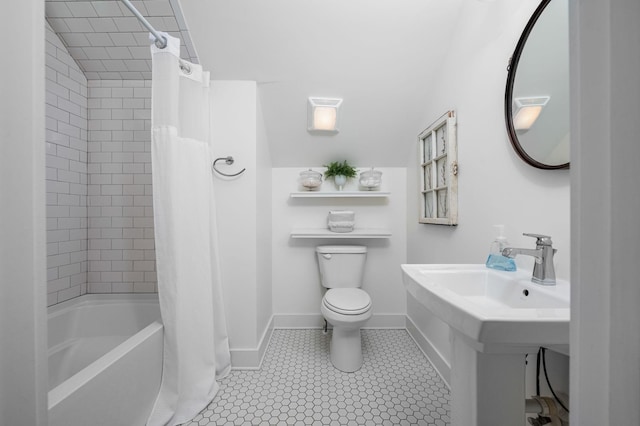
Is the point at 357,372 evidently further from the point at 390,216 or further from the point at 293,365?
the point at 390,216

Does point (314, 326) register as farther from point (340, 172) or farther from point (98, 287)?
point (98, 287)

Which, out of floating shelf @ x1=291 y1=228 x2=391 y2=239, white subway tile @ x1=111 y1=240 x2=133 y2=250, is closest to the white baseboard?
floating shelf @ x1=291 y1=228 x2=391 y2=239

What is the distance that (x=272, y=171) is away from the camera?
1967 millimetres

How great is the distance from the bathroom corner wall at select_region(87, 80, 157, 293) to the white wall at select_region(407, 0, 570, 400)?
6.27 ft

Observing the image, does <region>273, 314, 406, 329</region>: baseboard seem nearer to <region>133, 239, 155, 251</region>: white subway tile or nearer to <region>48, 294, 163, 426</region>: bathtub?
<region>48, 294, 163, 426</region>: bathtub

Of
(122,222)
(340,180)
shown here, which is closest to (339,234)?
(340,180)

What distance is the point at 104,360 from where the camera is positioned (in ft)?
2.86

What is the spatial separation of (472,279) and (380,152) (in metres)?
1.22

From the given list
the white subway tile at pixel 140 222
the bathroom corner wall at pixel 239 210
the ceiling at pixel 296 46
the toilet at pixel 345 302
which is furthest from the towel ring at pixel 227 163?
the toilet at pixel 345 302

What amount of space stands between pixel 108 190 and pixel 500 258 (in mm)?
2249

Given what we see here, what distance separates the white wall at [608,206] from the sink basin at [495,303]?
0.82ft

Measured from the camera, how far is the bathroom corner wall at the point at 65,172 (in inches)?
54.1

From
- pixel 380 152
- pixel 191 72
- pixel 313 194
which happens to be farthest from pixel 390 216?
A: pixel 191 72

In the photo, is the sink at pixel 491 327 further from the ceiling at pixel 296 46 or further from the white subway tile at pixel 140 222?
the white subway tile at pixel 140 222
